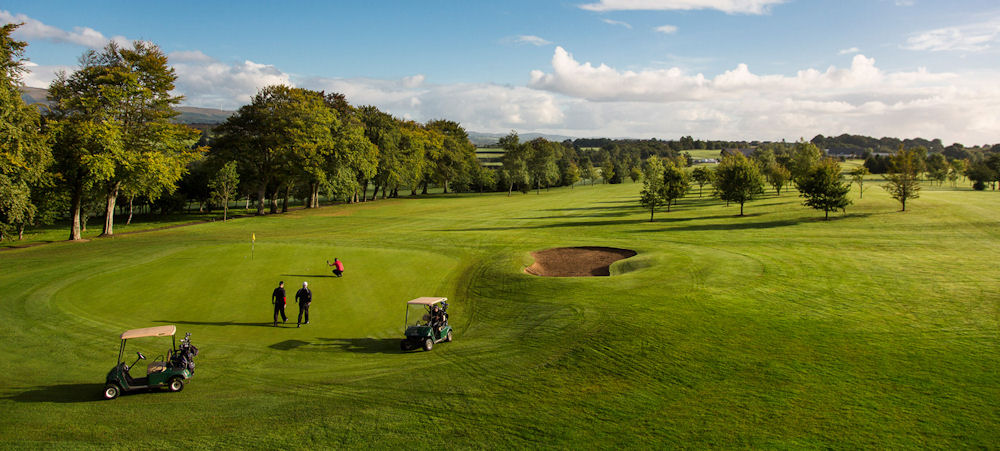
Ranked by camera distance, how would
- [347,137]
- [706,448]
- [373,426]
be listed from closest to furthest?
[706,448] < [373,426] < [347,137]

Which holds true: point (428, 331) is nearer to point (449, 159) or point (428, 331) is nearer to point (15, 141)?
point (15, 141)

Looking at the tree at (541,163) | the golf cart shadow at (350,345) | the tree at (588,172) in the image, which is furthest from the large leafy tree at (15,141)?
the tree at (588,172)

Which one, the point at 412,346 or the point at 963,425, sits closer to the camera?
the point at 963,425

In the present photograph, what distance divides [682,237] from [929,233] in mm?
19766

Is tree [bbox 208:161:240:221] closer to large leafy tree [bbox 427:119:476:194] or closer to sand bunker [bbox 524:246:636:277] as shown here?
sand bunker [bbox 524:246:636:277]

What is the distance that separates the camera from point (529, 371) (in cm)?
1602

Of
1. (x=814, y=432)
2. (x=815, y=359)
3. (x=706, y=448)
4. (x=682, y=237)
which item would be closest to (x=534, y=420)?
(x=706, y=448)

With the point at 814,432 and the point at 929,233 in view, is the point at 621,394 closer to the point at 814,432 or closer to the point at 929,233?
the point at 814,432

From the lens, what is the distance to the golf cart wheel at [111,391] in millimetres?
14250

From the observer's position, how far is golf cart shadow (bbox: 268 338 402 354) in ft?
61.4

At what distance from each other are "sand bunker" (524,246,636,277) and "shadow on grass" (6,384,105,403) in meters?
22.2

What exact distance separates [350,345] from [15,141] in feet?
115

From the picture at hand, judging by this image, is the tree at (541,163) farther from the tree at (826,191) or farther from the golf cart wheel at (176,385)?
the golf cart wheel at (176,385)

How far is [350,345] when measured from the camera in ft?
63.4
